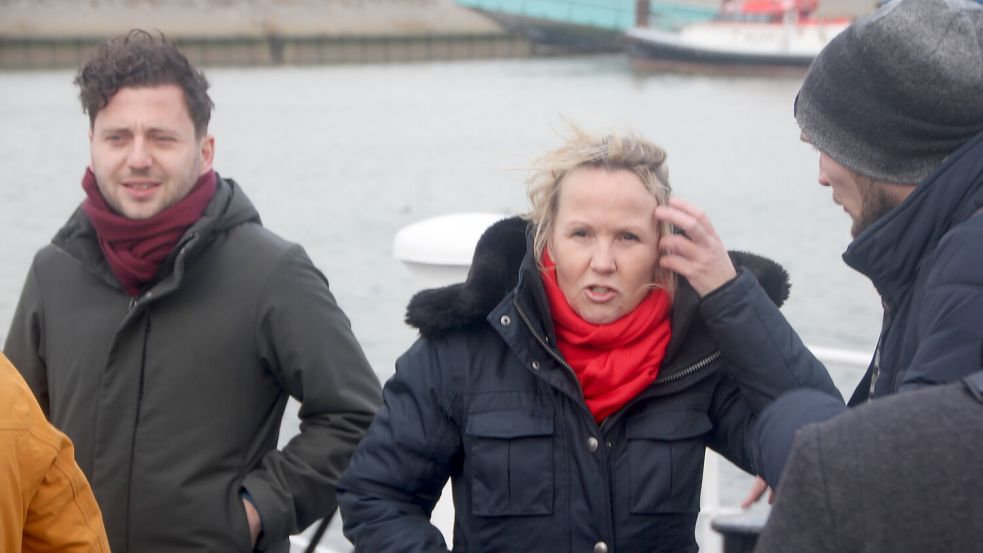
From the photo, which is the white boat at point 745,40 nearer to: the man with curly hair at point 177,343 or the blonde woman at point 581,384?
the man with curly hair at point 177,343

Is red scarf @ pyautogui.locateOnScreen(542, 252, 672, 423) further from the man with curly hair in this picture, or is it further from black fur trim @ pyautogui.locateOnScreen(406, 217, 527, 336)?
the man with curly hair

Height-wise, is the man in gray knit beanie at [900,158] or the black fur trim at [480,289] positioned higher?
the man in gray knit beanie at [900,158]

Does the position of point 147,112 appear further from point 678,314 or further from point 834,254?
point 834,254

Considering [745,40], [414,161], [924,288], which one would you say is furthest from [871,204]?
[745,40]

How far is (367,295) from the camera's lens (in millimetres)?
12703

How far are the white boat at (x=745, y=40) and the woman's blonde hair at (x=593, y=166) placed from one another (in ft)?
106

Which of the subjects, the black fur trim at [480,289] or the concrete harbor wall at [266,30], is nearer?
the black fur trim at [480,289]

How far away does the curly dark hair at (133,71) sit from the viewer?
223 cm

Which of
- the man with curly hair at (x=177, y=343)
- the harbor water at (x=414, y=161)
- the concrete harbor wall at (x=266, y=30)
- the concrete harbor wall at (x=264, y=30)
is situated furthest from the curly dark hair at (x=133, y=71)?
the concrete harbor wall at (x=266, y=30)

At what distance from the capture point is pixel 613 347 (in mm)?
1874

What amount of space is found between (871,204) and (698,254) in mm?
254

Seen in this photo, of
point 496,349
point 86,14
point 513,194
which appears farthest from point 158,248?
point 86,14

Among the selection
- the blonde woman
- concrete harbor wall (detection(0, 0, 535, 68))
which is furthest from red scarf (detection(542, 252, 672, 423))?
concrete harbor wall (detection(0, 0, 535, 68))

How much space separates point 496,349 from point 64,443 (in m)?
0.63
